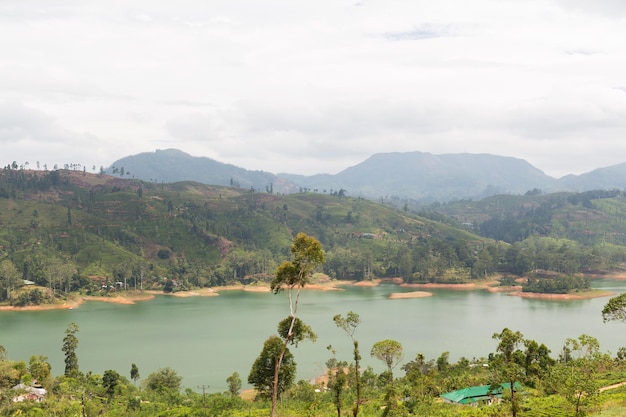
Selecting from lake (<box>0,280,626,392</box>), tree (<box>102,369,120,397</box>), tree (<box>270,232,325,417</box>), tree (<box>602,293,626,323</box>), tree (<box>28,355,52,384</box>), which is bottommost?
lake (<box>0,280,626,392</box>)

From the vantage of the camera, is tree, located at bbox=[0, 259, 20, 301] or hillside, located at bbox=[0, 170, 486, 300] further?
hillside, located at bbox=[0, 170, 486, 300]

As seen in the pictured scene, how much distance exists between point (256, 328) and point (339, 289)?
1971 inches

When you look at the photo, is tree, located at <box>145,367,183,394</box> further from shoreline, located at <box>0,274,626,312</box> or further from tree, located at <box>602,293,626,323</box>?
shoreline, located at <box>0,274,626,312</box>

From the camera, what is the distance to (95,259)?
12294 cm

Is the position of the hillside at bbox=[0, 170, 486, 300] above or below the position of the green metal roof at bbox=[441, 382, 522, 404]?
above

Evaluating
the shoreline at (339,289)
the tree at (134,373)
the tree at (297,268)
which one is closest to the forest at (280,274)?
the tree at (297,268)

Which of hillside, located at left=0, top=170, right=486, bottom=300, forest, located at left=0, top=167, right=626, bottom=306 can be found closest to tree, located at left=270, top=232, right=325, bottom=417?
forest, located at left=0, top=167, right=626, bottom=306

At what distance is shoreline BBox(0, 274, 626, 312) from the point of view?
97250 mm

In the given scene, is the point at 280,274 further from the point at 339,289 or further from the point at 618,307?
the point at 339,289

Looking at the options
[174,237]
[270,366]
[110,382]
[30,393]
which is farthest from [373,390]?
[174,237]

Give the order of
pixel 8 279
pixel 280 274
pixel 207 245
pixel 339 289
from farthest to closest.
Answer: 1. pixel 207 245
2. pixel 339 289
3. pixel 8 279
4. pixel 280 274

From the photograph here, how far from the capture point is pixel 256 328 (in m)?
73.4

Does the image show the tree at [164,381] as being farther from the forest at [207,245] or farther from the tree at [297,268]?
the forest at [207,245]

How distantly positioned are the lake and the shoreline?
9.93ft
